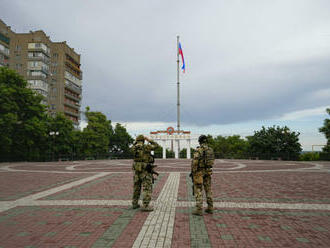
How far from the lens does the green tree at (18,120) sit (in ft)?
80.3

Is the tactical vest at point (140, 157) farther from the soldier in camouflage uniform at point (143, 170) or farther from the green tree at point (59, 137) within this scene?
the green tree at point (59, 137)

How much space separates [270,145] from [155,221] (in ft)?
127

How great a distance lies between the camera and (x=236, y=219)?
4.93 m

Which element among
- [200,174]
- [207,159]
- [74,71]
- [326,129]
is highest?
[74,71]

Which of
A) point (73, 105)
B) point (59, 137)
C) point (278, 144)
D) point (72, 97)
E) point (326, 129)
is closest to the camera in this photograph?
point (326, 129)

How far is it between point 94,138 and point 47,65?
24.5 m

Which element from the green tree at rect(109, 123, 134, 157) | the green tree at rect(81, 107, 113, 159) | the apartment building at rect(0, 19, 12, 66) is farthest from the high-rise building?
the green tree at rect(109, 123, 134, 157)

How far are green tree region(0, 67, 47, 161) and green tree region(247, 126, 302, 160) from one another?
34774mm

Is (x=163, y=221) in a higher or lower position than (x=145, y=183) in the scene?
lower

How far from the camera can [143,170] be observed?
18.2 feet

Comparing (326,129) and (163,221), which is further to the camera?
(326,129)

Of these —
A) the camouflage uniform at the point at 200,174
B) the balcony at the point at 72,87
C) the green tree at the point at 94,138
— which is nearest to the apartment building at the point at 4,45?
the balcony at the point at 72,87

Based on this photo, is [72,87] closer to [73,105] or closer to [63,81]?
[63,81]

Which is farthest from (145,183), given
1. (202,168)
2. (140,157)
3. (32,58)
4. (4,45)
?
(32,58)
